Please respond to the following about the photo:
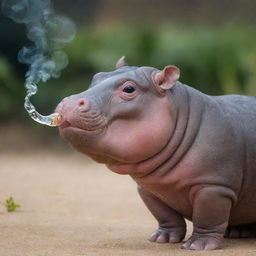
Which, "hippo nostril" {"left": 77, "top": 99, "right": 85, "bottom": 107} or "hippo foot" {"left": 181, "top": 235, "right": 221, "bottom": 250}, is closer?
"hippo nostril" {"left": 77, "top": 99, "right": 85, "bottom": 107}

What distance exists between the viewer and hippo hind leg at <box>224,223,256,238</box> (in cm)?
574

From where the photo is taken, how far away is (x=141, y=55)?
1412 cm

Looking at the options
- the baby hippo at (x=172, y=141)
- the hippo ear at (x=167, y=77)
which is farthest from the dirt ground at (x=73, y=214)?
the hippo ear at (x=167, y=77)

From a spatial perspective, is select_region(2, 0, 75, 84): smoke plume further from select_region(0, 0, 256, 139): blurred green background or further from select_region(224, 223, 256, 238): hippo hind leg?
select_region(0, 0, 256, 139): blurred green background

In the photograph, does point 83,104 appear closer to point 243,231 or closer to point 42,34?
point 243,231

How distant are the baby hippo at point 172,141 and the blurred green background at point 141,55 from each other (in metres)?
8.20

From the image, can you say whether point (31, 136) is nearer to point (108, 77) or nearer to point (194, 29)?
point (194, 29)

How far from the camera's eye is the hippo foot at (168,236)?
17.9ft

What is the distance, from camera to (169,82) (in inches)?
201

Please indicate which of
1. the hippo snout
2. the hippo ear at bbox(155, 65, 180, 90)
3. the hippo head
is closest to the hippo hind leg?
the hippo head

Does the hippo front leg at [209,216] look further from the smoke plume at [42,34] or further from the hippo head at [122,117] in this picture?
the smoke plume at [42,34]

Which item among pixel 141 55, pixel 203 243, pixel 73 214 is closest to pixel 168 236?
pixel 203 243

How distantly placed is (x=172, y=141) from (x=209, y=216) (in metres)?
0.53

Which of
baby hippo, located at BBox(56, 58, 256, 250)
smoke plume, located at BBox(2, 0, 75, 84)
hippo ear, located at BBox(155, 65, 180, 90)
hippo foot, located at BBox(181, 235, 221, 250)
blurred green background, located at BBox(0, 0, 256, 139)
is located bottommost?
hippo foot, located at BBox(181, 235, 221, 250)
